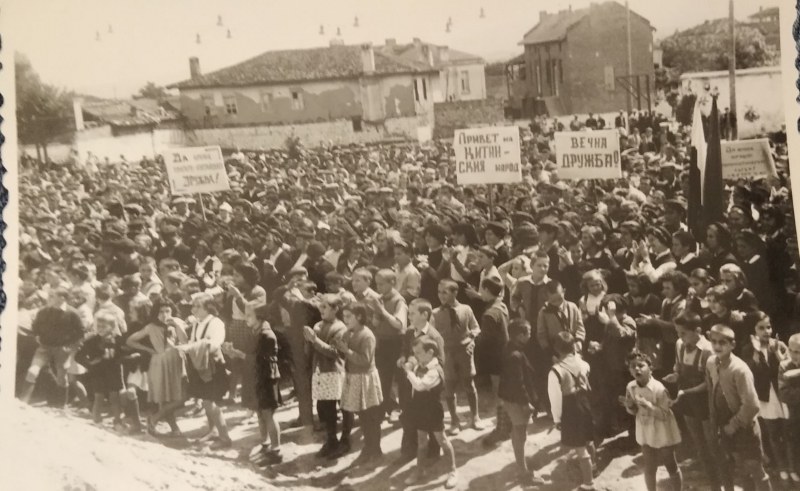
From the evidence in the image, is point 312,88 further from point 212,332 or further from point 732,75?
point 732,75

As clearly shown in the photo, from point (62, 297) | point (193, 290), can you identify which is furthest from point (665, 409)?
point (62, 297)

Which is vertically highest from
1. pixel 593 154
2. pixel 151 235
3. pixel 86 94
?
pixel 86 94

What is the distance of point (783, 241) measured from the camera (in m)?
3.30

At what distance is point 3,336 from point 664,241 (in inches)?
109

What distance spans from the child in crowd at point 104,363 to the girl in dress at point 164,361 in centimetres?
7

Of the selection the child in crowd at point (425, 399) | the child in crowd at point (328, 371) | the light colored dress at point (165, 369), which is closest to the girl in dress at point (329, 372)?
the child in crowd at point (328, 371)

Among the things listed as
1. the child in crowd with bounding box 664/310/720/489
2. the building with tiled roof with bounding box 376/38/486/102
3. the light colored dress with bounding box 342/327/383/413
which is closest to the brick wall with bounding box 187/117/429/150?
the building with tiled roof with bounding box 376/38/486/102

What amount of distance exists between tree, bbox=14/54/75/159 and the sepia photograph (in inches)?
0.5

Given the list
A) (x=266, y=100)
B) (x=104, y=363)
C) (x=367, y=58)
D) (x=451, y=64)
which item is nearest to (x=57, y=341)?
(x=104, y=363)

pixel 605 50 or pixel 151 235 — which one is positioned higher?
pixel 605 50

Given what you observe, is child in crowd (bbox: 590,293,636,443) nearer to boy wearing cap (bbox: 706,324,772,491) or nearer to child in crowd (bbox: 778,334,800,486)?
boy wearing cap (bbox: 706,324,772,491)

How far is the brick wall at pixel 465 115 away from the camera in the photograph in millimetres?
3273

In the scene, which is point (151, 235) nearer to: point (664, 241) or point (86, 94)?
point (86, 94)

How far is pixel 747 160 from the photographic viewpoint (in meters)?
3.33
